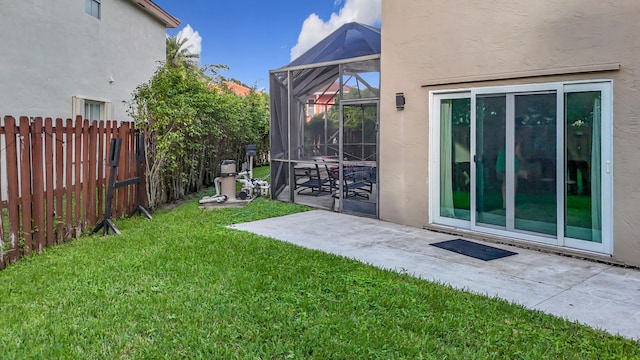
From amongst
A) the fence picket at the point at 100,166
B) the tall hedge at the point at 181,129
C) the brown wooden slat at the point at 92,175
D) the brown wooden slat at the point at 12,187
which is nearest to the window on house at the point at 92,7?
the tall hedge at the point at 181,129

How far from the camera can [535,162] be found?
5816mm

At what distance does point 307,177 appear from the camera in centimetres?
1012

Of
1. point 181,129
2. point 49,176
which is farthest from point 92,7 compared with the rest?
point 49,176

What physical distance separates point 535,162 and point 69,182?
6552mm

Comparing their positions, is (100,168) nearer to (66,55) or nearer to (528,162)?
(66,55)

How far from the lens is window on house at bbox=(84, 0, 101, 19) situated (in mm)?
11367

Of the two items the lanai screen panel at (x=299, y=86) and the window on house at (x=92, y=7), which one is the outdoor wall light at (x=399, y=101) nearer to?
the lanai screen panel at (x=299, y=86)

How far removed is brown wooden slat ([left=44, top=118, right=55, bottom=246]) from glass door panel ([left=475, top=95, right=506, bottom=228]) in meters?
6.06

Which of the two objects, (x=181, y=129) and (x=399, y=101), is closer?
(x=399, y=101)

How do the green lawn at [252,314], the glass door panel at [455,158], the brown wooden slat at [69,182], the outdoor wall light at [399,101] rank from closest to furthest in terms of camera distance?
the green lawn at [252,314] → the brown wooden slat at [69,182] → the glass door panel at [455,158] → the outdoor wall light at [399,101]

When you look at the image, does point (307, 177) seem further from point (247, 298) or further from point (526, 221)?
point (247, 298)

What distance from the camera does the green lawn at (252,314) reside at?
305cm

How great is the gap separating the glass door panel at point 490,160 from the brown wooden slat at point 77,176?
5957mm

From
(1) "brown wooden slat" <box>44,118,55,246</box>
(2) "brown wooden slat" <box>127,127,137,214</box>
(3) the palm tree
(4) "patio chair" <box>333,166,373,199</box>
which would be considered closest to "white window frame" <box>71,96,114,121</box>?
(2) "brown wooden slat" <box>127,127,137,214</box>
